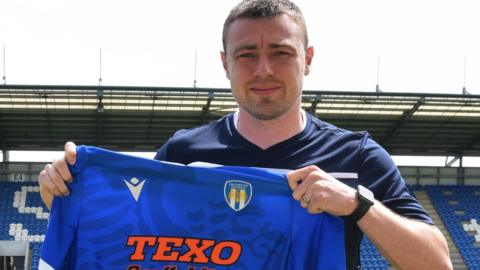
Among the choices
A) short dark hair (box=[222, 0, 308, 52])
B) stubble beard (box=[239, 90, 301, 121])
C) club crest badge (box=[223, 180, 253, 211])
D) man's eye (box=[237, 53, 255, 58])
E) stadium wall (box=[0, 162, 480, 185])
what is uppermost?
short dark hair (box=[222, 0, 308, 52])

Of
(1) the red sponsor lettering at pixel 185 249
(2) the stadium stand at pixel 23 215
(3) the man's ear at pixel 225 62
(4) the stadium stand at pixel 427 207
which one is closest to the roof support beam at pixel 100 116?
(4) the stadium stand at pixel 427 207

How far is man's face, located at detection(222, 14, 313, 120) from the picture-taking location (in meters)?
2.63

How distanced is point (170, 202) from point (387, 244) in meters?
0.98

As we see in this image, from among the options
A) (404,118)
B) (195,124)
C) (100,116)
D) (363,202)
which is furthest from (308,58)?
(404,118)

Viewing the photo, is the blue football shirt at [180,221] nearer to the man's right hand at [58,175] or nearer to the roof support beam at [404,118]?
the man's right hand at [58,175]

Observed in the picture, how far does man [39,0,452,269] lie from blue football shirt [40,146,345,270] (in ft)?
0.42

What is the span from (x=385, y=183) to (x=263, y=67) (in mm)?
739

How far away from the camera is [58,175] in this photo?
267cm

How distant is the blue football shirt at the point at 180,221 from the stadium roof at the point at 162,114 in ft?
48.2

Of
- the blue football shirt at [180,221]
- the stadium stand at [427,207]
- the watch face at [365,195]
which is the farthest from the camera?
the stadium stand at [427,207]

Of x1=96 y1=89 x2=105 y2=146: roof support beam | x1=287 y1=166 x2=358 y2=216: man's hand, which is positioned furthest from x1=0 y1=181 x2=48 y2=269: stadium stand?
x1=287 y1=166 x2=358 y2=216: man's hand

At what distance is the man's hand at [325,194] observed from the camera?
2365mm

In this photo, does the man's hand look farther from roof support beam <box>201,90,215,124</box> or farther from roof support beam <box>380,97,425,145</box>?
roof support beam <box>380,97,425,145</box>

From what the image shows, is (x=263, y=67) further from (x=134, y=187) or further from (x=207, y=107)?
(x=207, y=107)
